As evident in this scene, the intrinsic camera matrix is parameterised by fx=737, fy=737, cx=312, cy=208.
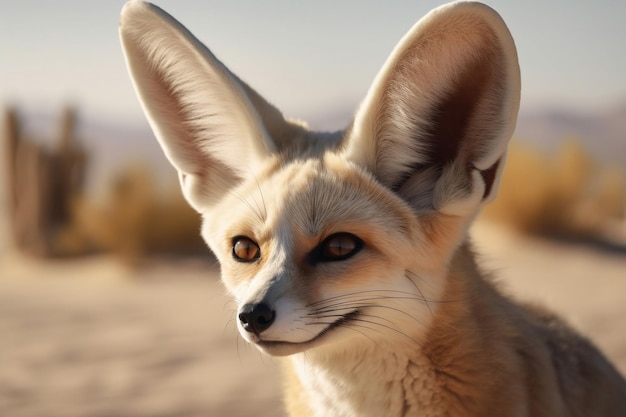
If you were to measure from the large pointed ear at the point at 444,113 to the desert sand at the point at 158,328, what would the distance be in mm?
621

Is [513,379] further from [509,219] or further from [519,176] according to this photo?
[519,176]

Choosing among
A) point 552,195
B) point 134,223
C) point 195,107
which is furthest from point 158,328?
point 552,195

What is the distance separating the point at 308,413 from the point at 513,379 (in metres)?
0.73

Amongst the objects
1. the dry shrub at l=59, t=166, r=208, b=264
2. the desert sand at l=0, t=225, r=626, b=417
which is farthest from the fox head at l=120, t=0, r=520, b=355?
the dry shrub at l=59, t=166, r=208, b=264

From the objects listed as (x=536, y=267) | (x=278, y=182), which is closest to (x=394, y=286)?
(x=278, y=182)

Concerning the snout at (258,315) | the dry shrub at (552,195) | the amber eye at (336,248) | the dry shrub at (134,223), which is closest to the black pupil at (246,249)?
the amber eye at (336,248)

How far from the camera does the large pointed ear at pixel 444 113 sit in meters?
2.21

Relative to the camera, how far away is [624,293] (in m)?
7.79

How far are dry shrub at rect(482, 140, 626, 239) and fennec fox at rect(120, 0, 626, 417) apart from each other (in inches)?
320

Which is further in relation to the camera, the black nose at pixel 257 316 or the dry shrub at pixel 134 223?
the dry shrub at pixel 134 223

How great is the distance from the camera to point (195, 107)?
9.21 feet

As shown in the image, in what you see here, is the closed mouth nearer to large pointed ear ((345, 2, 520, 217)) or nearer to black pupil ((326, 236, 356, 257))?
black pupil ((326, 236, 356, 257))

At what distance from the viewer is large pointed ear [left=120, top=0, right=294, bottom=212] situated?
2574 millimetres

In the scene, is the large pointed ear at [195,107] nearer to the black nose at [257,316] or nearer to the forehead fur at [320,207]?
the forehead fur at [320,207]
